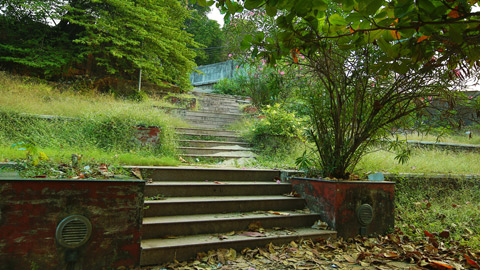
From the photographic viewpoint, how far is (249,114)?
9.42 m

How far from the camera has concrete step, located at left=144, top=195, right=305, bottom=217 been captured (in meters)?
3.10

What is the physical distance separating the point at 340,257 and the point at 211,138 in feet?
15.7

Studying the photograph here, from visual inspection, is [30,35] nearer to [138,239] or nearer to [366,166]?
[138,239]

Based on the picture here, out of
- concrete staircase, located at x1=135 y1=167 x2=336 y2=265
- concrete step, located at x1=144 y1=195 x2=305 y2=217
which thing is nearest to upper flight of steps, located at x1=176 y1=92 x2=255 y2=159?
concrete staircase, located at x1=135 y1=167 x2=336 y2=265

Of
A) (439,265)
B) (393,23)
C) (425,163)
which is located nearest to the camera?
(393,23)

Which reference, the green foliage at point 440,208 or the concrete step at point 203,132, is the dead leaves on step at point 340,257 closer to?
the green foliage at point 440,208

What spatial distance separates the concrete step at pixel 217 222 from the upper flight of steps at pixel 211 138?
2457mm

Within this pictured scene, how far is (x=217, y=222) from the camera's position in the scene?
9.98 feet

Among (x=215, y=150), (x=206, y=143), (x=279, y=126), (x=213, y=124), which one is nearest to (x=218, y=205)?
(x=215, y=150)

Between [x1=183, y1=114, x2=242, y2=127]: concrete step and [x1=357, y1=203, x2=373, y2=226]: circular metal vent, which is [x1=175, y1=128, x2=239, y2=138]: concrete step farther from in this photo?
[x1=357, y1=203, x2=373, y2=226]: circular metal vent

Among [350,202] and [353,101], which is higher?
[353,101]

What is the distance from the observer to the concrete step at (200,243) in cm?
247

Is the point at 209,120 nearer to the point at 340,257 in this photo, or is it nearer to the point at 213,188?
the point at 213,188

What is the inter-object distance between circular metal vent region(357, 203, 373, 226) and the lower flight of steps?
2.85 metres
